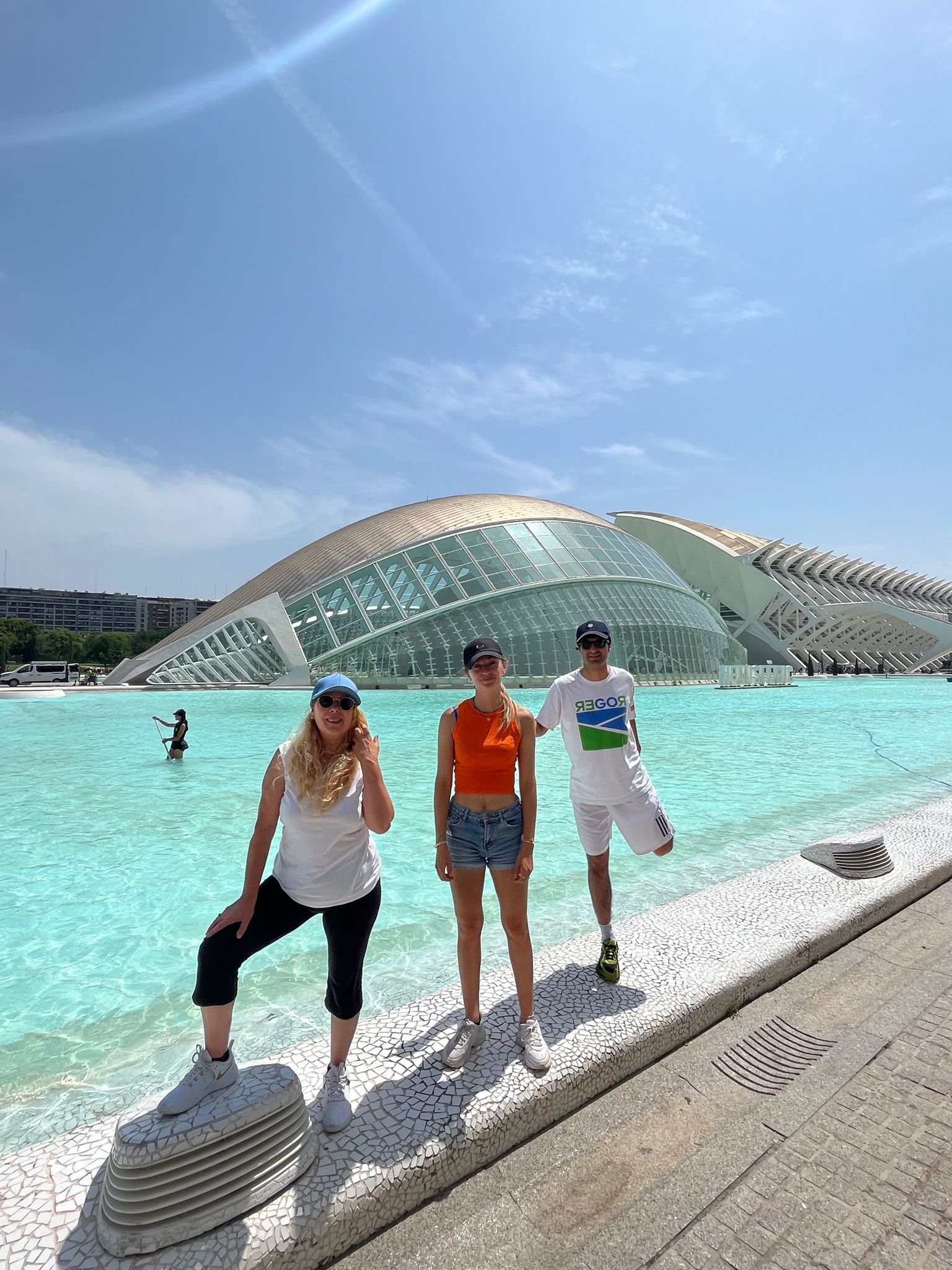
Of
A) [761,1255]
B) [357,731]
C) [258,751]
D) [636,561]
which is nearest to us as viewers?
[761,1255]

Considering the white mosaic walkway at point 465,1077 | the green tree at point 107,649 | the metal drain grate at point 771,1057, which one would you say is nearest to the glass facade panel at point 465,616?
the white mosaic walkway at point 465,1077

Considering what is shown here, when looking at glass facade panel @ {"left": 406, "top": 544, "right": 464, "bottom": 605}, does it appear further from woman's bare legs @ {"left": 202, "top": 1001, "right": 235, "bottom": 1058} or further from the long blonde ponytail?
woman's bare legs @ {"left": 202, "top": 1001, "right": 235, "bottom": 1058}

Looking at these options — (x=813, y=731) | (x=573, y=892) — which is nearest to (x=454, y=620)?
(x=813, y=731)

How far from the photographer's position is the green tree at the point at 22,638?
91.3m

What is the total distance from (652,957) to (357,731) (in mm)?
2162

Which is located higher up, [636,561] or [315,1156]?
[636,561]

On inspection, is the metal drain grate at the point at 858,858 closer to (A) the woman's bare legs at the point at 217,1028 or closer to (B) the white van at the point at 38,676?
(A) the woman's bare legs at the point at 217,1028

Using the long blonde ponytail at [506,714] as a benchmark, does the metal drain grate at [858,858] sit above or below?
below

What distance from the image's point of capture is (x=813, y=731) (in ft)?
56.1

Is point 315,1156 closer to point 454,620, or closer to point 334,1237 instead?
point 334,1237

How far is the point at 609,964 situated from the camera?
344 cm

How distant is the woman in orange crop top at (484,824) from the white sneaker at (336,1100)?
22.9 inches

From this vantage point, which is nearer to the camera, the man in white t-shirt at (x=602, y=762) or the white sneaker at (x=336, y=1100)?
the white sneaker at (x=336, y=1100)

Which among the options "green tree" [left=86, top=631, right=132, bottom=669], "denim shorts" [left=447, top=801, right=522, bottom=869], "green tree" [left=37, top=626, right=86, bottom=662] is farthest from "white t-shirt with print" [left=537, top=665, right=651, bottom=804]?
"green tree" [left=86, top=631, right=132, bottom=669]
